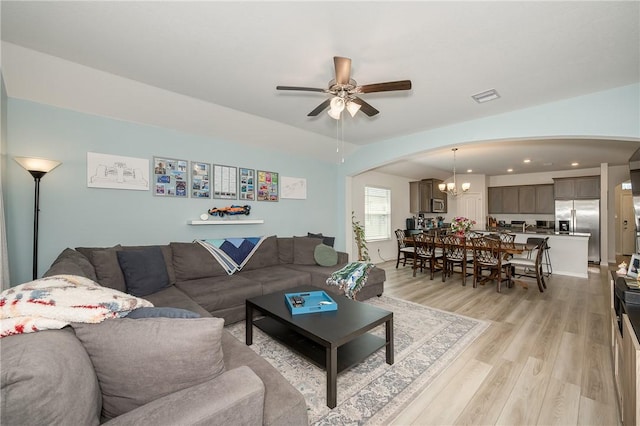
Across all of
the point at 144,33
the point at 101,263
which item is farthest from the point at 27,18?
the point at 101,263

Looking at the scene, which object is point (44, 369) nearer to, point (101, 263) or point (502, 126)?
point (101, 263)

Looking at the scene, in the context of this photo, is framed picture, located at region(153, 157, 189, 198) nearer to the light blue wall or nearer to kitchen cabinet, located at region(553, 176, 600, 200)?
the light blue wall

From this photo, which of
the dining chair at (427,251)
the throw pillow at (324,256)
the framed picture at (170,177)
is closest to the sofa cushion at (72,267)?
the framed picture at (170,177)

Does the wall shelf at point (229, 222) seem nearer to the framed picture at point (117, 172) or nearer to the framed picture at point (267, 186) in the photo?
the framed picture at point (267, 186)

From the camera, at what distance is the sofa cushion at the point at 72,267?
1.83 meters

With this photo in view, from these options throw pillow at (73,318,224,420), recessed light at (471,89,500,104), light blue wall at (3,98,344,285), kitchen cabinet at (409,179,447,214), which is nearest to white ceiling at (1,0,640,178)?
recessed light at (471,89,500,104)

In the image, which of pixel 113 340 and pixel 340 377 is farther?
pixel 340 377

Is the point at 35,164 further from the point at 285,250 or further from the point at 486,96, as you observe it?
the point at 486,96

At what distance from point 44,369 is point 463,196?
32.5 feet

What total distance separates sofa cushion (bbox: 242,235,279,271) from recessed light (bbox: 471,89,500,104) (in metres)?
3.40

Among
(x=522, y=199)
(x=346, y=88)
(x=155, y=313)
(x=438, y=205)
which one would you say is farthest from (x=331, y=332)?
(x=522, y=199)

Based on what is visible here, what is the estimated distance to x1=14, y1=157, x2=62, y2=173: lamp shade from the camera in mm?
2462

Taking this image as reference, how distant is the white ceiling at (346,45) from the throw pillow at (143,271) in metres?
1.87

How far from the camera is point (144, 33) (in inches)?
80.8
